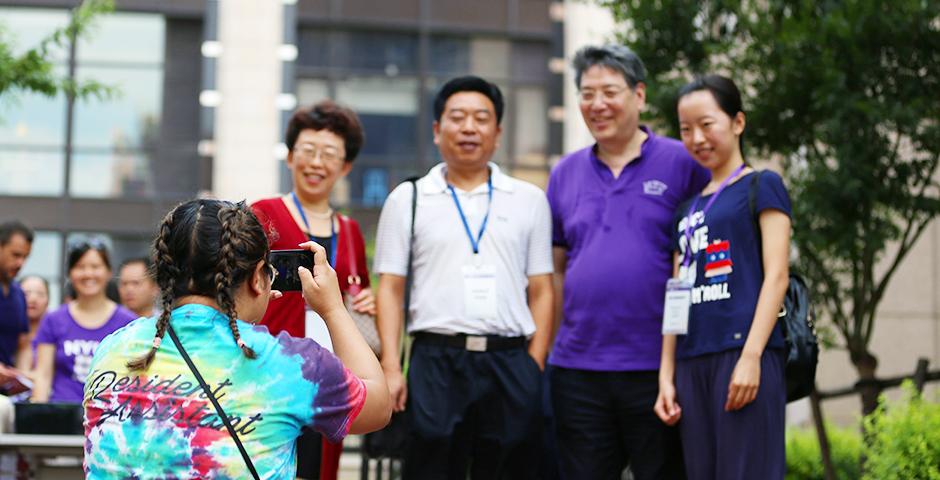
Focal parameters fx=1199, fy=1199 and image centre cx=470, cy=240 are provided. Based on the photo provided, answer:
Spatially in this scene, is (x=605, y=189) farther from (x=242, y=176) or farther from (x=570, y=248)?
(x=242, y=176)

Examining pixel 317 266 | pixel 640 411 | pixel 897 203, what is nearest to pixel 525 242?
pixel 640 411

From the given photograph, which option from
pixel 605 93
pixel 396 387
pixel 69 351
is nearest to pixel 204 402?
pixel 396 387

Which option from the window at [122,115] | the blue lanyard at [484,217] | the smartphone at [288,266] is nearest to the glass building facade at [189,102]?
the window at [122,115]

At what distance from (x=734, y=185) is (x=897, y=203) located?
263 centimetres

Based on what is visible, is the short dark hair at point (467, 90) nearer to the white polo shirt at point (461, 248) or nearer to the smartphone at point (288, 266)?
the white polo shirt at point (461, 248)

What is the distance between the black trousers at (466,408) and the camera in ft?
16.3

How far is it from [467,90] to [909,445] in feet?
8.38

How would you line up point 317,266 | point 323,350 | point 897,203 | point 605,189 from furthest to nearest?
point 897,203 < point 605,189 < point 317,266 < point 323,350

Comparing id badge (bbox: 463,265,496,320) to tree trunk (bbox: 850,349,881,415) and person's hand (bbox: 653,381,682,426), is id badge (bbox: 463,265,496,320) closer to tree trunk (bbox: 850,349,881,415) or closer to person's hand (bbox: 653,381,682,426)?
person's hand (bbox: 653,381,682,426)

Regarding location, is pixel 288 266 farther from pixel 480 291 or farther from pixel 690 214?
pixel 690 214

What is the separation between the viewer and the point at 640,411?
4.88m

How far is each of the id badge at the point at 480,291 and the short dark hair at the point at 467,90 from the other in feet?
2.42

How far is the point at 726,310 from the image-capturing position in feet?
15.1

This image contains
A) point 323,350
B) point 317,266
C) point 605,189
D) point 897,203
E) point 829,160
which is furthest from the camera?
point 829,160
